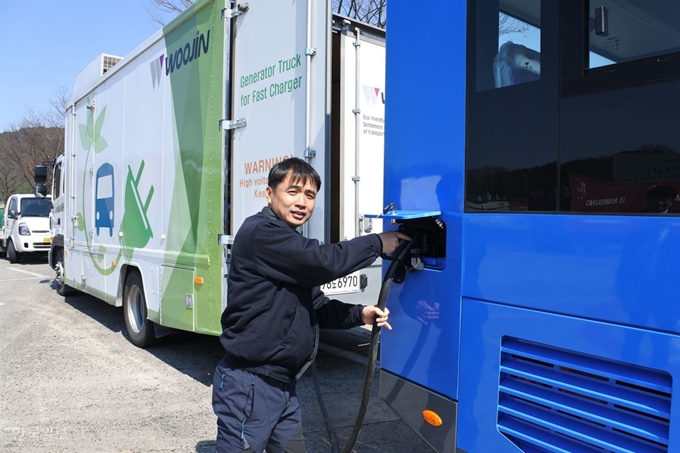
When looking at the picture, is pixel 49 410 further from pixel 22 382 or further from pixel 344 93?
pixel 344 93

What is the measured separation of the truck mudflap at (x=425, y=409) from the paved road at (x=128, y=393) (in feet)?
4.36

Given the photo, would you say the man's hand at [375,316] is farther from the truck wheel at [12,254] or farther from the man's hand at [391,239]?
the truck wheel at [12,254]

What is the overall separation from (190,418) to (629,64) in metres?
3.87

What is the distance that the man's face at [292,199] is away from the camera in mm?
2303

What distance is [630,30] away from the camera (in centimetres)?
176

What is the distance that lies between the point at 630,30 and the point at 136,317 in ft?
19.2

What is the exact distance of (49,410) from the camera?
4.41 metres

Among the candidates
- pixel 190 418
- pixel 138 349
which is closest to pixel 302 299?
pixel 190 418

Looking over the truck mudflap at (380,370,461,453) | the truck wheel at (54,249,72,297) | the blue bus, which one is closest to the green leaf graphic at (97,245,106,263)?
the truck wheel at (54,249,72,297)

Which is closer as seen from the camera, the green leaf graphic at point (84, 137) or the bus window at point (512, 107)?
the bus window at point (512, 107)

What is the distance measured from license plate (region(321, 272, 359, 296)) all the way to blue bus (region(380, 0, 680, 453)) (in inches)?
72.7

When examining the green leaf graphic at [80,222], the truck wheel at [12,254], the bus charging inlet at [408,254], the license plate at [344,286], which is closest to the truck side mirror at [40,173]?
the green leaf graphic at [80,222]

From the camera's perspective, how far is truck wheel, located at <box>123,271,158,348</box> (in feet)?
19.8

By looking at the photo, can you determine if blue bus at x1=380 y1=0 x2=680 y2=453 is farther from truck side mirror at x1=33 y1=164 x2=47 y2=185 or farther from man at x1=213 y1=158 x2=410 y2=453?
truck side mirror at x1=33 y1=164 x2=47 y2=185
